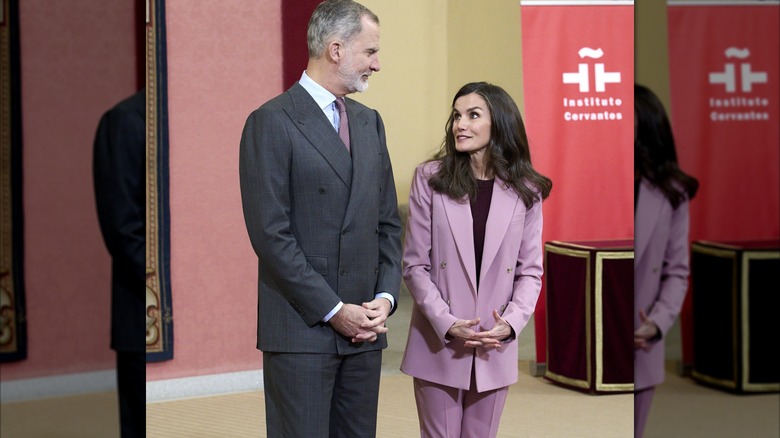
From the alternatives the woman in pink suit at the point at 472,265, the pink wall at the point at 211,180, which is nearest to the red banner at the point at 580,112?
the woman in pink suit at the point at 472,265

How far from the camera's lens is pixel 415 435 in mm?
2729

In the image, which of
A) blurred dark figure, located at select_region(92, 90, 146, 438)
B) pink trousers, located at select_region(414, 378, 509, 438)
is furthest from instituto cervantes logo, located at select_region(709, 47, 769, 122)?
pink trousers, located at select_region(414, 378, 509, 438)

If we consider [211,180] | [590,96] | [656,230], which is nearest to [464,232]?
[590,96]

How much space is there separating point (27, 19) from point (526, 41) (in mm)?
1873

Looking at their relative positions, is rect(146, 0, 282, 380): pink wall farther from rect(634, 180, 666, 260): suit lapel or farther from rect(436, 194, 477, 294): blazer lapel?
rect(634, 180, 666, 260): suit lapel

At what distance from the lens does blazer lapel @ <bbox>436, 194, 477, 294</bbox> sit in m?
2.39

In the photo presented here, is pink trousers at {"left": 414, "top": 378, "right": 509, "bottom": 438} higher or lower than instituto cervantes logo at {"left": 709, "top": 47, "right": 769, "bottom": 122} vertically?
lower

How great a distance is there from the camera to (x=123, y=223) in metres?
0.88

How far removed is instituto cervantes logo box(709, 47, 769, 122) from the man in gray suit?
138cm

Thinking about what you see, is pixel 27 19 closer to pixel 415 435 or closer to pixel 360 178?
pixel 360 178

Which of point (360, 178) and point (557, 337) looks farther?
point (557, 337)

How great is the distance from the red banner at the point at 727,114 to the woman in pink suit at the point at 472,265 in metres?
1.59

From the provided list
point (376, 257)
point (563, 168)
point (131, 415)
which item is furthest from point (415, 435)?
point (131, 415)

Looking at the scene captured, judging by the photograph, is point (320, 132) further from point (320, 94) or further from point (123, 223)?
point (123, 223)
